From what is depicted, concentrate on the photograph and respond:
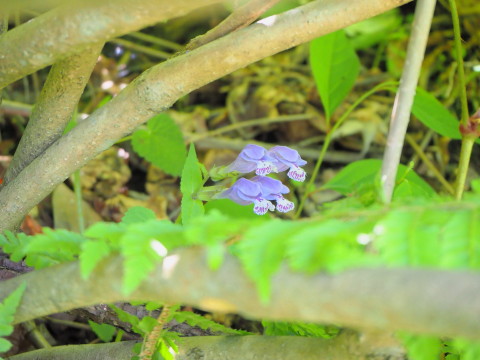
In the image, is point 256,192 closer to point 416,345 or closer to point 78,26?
point 78,26

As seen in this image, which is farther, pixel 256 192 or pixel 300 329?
pixel 256 192

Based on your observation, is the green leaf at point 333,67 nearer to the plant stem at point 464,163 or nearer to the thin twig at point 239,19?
the plant stem at point 464,163

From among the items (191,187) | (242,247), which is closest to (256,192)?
(191,187)

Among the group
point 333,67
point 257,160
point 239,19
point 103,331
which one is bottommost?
point 103,331

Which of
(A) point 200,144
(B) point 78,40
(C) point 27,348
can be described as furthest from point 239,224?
(A) point 200,144

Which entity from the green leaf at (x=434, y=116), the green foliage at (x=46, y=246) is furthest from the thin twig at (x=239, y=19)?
the green leaf at (x=434, y=116)
